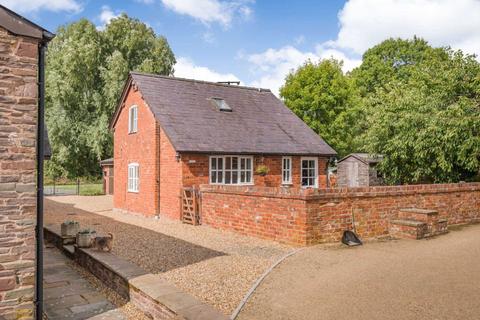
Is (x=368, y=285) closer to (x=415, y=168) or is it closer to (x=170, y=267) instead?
(x=170, y=267)

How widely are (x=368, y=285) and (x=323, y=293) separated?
3.28 feet

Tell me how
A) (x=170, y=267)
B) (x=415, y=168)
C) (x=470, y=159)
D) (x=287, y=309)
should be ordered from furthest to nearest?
(x=415, y=168) → (x=470, y=159) → (x=170, y=267) → (x=287, y=309)

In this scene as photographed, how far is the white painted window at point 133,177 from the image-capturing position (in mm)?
19661

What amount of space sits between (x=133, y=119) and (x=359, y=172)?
16094mm

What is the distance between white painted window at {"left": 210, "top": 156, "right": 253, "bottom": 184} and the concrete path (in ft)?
25.6

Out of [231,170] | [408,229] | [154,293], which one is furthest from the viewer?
[231,170]

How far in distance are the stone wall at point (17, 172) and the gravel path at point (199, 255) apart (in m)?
2.71

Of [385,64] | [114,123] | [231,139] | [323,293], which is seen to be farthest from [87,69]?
[323,293]

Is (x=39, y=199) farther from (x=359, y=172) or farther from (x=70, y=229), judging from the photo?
(x=359, y=172)

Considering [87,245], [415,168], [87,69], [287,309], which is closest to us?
[287,309]

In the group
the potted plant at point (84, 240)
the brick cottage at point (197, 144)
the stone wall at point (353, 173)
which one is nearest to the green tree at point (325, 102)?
the stone wall at point (353, 173)

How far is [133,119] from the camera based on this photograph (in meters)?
20.4

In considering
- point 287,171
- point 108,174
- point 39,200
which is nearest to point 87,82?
point 108,174

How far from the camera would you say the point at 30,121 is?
5.97m
